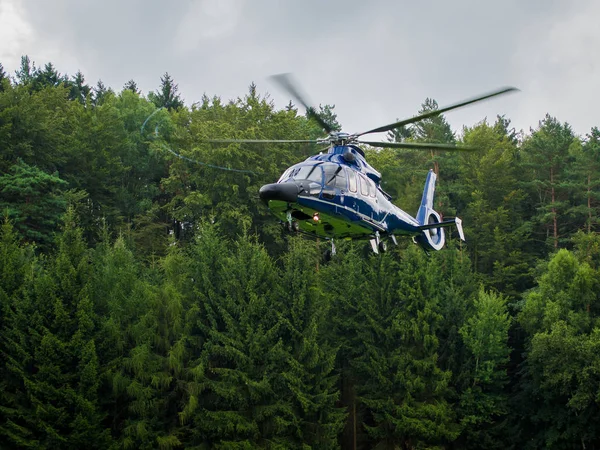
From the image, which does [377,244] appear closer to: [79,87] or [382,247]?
[382,247]

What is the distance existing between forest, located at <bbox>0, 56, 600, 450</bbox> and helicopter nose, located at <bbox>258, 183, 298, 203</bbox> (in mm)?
7469

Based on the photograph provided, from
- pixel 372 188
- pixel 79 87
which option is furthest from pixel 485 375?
pixel 79 87

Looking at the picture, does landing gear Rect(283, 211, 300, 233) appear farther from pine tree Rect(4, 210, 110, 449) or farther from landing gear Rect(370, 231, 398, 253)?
pine tree Rect(4, 210, 110, 449)

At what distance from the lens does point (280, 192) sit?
1669 cm

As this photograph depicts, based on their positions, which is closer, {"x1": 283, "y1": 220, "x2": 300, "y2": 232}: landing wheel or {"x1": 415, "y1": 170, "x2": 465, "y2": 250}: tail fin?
{"x1": 283, "y1": 220, "x2": 300, "y2": 232}: landing wheel

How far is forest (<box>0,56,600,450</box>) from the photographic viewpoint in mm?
29203

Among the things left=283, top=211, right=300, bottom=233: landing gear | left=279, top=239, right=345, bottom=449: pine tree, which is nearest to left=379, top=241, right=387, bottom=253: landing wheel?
left=283, top=211, right=300, bottom=233: landing gear

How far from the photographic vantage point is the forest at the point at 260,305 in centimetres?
2920

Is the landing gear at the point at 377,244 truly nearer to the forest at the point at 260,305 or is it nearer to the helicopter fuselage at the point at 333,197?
the helicopter fuselage at the point at 333,197

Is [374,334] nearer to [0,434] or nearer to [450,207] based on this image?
[450,207]

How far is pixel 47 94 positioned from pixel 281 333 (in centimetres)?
2518

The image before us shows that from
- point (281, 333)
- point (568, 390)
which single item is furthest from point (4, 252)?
point (568, 390)

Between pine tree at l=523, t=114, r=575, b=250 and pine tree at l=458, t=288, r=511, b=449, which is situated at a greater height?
pine tree at l=523, t=114, r=575, b=250

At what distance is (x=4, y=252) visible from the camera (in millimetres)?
30062
